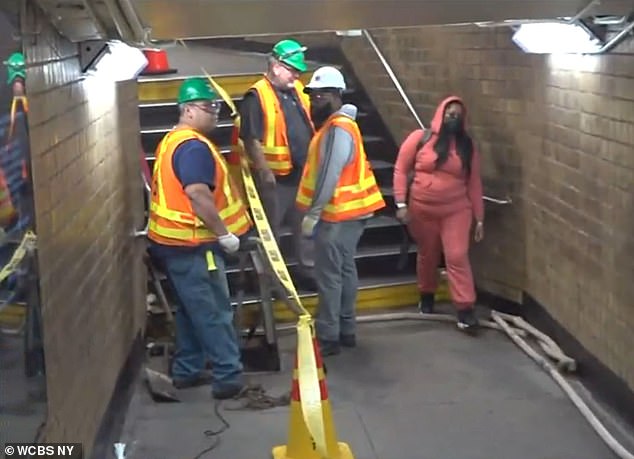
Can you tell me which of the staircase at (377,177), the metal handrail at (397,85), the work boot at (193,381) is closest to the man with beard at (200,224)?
the work boot at (193,381)

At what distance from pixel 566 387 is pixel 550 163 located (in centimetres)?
150

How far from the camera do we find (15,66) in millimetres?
3363

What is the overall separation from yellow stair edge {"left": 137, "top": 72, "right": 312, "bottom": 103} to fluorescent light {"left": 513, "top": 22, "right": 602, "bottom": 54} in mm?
3362

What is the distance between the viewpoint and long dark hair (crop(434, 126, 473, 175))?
24.4 feet

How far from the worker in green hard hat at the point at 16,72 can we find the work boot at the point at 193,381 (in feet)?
11.0

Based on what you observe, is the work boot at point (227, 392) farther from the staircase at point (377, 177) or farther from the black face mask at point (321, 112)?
the black face mask at point (321, 112)

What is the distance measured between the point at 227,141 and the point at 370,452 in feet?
14.0

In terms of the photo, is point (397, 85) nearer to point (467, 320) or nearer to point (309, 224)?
point (467, 320)

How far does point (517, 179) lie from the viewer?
758 cm

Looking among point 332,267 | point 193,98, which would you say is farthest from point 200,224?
point 332,267

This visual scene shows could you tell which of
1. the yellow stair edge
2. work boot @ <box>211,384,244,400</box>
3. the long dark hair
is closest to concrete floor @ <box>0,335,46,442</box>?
work boot @ <box>211,384,244,400</box>

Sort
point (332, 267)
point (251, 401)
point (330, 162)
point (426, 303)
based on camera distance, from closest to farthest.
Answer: point (251, 401) < point (330, 162) < point (332, 267) < point (426, 303)

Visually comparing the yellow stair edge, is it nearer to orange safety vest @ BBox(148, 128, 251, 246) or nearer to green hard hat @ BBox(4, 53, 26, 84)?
orange safety vest @ BBox(148, 128, 251, 246)

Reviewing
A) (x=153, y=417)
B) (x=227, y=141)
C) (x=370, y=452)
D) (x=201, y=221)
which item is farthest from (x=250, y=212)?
(x=227, y=141)
